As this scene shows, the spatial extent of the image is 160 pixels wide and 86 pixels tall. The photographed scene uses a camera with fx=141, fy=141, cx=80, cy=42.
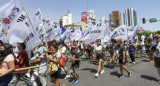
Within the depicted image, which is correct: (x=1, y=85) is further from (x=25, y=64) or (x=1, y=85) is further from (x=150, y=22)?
(x=150, y=22)

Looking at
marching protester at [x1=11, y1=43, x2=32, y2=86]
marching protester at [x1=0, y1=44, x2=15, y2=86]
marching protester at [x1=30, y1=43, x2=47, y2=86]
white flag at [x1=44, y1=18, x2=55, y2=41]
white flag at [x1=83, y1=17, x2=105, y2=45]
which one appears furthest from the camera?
white flag at [x1=44, y1=18, x2=55, y2=41]

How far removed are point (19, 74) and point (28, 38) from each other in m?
1.00

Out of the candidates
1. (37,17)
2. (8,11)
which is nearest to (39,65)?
(8,11)

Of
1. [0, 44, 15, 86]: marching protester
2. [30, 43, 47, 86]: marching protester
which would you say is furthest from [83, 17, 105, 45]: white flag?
[0, 44, 15, 86]: marching protester

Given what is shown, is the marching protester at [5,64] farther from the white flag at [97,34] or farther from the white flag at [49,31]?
the white flag at [49,31]

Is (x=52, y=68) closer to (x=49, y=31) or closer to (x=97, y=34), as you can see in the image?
(x=97, y=34)

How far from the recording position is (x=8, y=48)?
9.57 ft

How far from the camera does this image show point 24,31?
3928 mm

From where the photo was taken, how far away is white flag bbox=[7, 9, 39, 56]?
3.85 m

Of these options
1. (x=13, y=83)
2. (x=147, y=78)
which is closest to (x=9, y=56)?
(x=13, y=83)

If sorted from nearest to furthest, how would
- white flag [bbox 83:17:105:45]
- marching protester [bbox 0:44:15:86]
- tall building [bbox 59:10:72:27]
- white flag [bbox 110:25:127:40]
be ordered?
marching protester [bbox 0:44:15:86] < white flag [bbox 83:17:105:45] < white flag [bbox 110:25:127:40] < tall building [bbox 59:10:72:27]

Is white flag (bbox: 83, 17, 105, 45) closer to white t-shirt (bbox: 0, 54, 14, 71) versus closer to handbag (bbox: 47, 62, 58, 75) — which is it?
handbag (bbox: 47, 62, 58, 75)

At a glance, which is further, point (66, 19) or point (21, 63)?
point (66, 19)

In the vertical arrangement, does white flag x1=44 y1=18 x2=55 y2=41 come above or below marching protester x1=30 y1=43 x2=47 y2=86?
above
